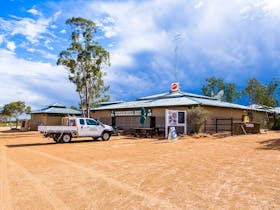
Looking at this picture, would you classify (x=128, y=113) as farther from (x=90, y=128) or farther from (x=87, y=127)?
(x=87, y=127)

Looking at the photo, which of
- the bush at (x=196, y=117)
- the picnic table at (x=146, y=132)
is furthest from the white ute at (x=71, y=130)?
the bush at (x=196, y=117)

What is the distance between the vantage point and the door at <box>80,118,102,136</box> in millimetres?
18906

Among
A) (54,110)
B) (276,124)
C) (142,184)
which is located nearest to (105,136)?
(142,184)

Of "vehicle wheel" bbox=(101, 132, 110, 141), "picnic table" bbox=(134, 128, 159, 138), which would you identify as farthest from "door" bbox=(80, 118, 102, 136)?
"picnic table" bbox=(134, 128, 159, 138)

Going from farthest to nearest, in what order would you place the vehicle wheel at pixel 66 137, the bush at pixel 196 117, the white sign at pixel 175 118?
1. the bush at pixel 196 117
2. the white sign at pixel 175 118
3. the vehicle wheel at pixel 66 137

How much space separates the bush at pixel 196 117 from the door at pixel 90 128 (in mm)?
8167

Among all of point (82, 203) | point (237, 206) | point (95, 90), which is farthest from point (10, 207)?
point (95, 90)

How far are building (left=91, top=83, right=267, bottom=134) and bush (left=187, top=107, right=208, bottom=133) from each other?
873 millimetres

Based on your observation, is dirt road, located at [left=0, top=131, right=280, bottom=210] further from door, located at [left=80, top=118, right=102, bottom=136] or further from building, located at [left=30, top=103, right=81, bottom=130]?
building, located at [left=30, top=103, right=81, bottom=130]

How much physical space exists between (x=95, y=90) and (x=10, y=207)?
97.7 ft

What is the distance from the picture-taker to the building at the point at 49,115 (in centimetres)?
3928

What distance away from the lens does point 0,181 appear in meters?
7.03

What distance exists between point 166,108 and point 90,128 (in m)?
9.68

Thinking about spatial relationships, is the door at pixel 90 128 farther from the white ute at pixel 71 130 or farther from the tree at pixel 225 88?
the tree at pixel 225 88
